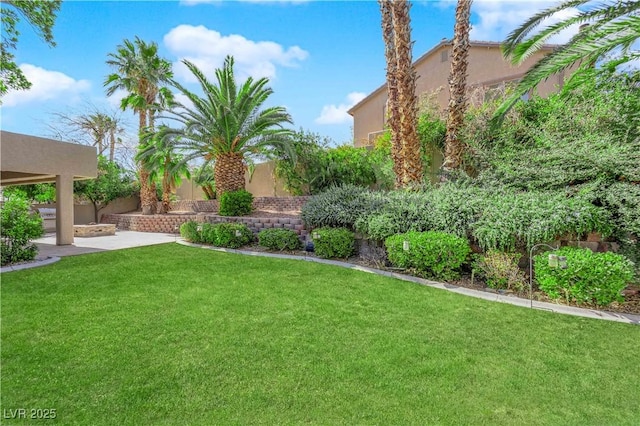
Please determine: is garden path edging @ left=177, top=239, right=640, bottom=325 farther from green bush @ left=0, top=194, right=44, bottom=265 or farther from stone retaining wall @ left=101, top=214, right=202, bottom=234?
stone retaining wall @ left=101, top=214, right=202, bottom=234

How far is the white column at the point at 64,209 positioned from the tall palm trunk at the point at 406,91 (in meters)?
12.1

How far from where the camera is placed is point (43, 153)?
1084cm

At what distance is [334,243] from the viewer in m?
9.41

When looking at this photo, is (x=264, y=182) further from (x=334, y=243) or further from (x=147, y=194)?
(x=334, y=243)

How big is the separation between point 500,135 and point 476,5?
4292 millimetres

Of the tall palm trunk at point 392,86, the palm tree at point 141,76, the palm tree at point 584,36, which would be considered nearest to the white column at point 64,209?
the palm tree at point 141,76

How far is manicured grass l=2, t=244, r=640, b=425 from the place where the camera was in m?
2.99

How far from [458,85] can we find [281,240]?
7.69 meters

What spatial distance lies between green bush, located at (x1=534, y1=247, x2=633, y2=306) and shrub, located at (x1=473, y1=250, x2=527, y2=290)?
62 centimetres

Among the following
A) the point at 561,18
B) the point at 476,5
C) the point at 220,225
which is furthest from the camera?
the point at 220,225

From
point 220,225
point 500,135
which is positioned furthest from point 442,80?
point 220,225

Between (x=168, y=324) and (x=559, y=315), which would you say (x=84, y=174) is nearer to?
(x=168, y=324)

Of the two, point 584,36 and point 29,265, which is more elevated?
point 584,36

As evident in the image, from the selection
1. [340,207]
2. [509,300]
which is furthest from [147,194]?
[509,300]
